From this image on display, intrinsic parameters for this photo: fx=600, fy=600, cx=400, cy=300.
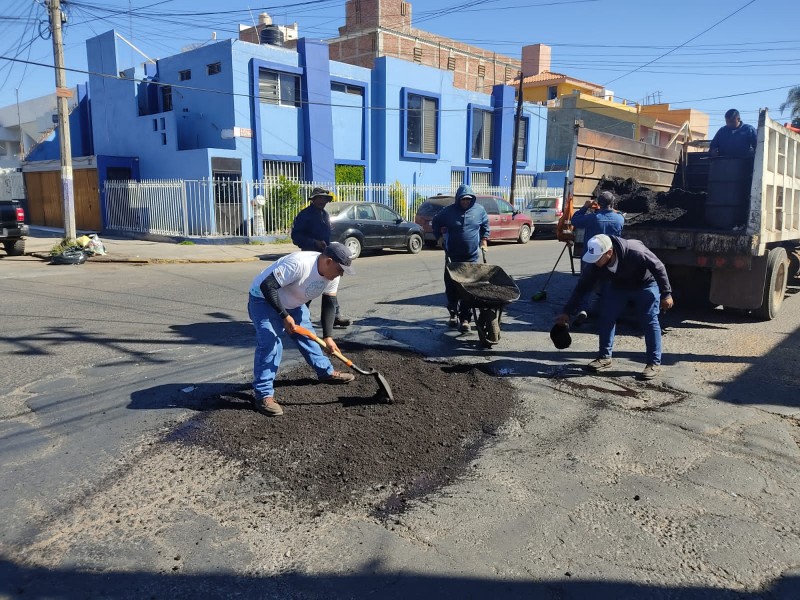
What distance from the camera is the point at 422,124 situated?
25.3m

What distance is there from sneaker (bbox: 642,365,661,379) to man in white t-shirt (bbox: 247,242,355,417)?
10.1 ft

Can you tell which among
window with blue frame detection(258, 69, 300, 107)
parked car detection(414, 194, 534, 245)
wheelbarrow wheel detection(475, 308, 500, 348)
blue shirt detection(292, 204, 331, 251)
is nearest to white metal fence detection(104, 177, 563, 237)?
window with blue frame detection(258, 69, 300, 107)

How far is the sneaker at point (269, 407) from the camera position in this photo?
4.58 metres

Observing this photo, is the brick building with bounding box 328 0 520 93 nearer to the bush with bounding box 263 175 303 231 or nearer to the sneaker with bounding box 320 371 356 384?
the bush with bounding box 263 175 303 231

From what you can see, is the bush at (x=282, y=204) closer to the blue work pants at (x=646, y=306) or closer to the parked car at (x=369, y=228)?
the parked car at (x=369, y=228)

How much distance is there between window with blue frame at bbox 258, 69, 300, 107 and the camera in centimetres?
2003

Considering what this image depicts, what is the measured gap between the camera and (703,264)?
7711 millimetres

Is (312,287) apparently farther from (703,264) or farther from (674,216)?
(674,216)

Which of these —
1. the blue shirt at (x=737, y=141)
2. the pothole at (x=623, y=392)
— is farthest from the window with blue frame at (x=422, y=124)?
the pothole at (x=623, y=392)

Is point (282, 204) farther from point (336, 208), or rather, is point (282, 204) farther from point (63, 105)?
point (63, 105)

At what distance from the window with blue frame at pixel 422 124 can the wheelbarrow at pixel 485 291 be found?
1890 cm

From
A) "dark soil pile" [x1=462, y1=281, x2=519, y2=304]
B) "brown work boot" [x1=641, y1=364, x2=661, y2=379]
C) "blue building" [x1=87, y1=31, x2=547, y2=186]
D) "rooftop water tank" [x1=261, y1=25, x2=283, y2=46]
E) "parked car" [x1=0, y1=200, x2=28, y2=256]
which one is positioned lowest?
"brown work boot" [x1=641, y1=364, x2=661, y2=379]

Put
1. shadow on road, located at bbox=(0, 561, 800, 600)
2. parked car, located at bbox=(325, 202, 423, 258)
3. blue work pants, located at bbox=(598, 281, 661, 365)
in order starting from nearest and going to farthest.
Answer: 1. shadow on road, located at bbox=(0, 561, 800, 600)
2. blue work pants, located at bbox=(598, 281, 661, 365)
3. parked car, located at bbox=(325, 202, 423, 258)

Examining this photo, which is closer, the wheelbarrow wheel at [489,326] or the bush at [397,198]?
the wheelbarrow wheel at [489,326]
